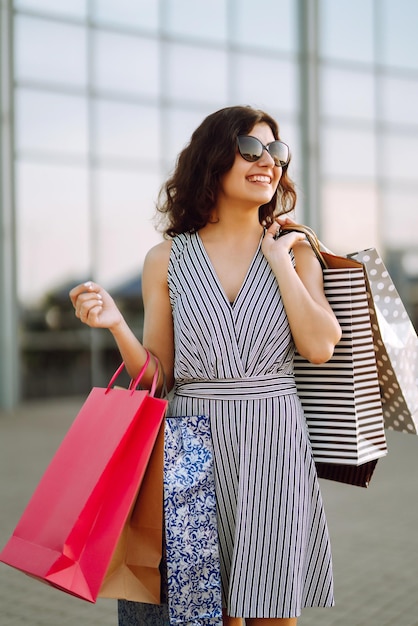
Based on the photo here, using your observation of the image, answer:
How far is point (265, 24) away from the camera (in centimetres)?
1574

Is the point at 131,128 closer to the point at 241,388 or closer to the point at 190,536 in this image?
the point at 241,388

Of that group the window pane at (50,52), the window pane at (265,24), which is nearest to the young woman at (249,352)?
the window pane at (50,52)

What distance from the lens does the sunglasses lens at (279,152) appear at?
8.58 ft

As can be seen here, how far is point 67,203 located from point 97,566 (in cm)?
1199

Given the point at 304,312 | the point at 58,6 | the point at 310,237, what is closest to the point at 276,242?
the point at 310,237

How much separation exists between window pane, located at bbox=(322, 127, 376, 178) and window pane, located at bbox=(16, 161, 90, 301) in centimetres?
476

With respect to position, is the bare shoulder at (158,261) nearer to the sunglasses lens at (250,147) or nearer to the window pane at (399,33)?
the sunglasses lens at (250,147)

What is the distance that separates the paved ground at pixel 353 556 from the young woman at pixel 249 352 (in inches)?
70.7

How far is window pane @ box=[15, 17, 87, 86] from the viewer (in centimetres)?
1339

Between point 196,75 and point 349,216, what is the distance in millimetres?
3851

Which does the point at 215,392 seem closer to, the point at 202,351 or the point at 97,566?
the point at 202,351

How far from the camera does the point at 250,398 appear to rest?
2520 mm

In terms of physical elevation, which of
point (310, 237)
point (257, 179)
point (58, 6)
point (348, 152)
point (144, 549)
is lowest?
point (144, 549)

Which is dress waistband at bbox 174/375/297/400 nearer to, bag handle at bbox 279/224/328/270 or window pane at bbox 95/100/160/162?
bag handle at bbox 279/224/328/270
